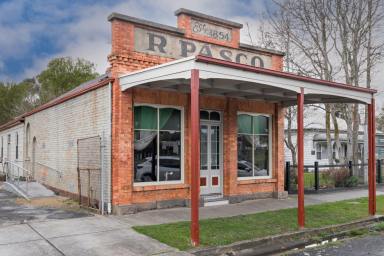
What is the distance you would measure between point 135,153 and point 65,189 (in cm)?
409

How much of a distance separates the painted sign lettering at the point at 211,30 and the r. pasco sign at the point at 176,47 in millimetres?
313

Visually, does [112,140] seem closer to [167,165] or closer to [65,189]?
[167,165]

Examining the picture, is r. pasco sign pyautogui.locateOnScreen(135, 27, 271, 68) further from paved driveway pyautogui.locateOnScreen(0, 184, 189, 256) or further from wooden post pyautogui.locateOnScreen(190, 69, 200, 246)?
paved driveway pyautogui.locateOnScreen(0, 184, 189, 256)

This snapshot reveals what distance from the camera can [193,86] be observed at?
333 inches

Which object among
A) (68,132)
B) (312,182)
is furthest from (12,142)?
(312,182)

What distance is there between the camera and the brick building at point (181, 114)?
1112cm

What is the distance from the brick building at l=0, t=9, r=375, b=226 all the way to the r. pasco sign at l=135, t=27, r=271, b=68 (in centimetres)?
3

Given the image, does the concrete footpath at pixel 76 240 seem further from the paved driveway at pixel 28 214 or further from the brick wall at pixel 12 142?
the brick wall at pixel 12 142

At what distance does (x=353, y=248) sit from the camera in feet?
29.0

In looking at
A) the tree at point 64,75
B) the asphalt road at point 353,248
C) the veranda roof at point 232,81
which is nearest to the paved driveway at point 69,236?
the asphalt road at point 353,248

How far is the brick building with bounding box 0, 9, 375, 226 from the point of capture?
36.5 ft

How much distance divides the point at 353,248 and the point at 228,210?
4.10 meters

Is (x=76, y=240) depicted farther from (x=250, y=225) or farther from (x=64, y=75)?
(x=64, y=75)

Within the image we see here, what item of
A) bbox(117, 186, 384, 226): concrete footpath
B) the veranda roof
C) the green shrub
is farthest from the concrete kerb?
the green shrub
